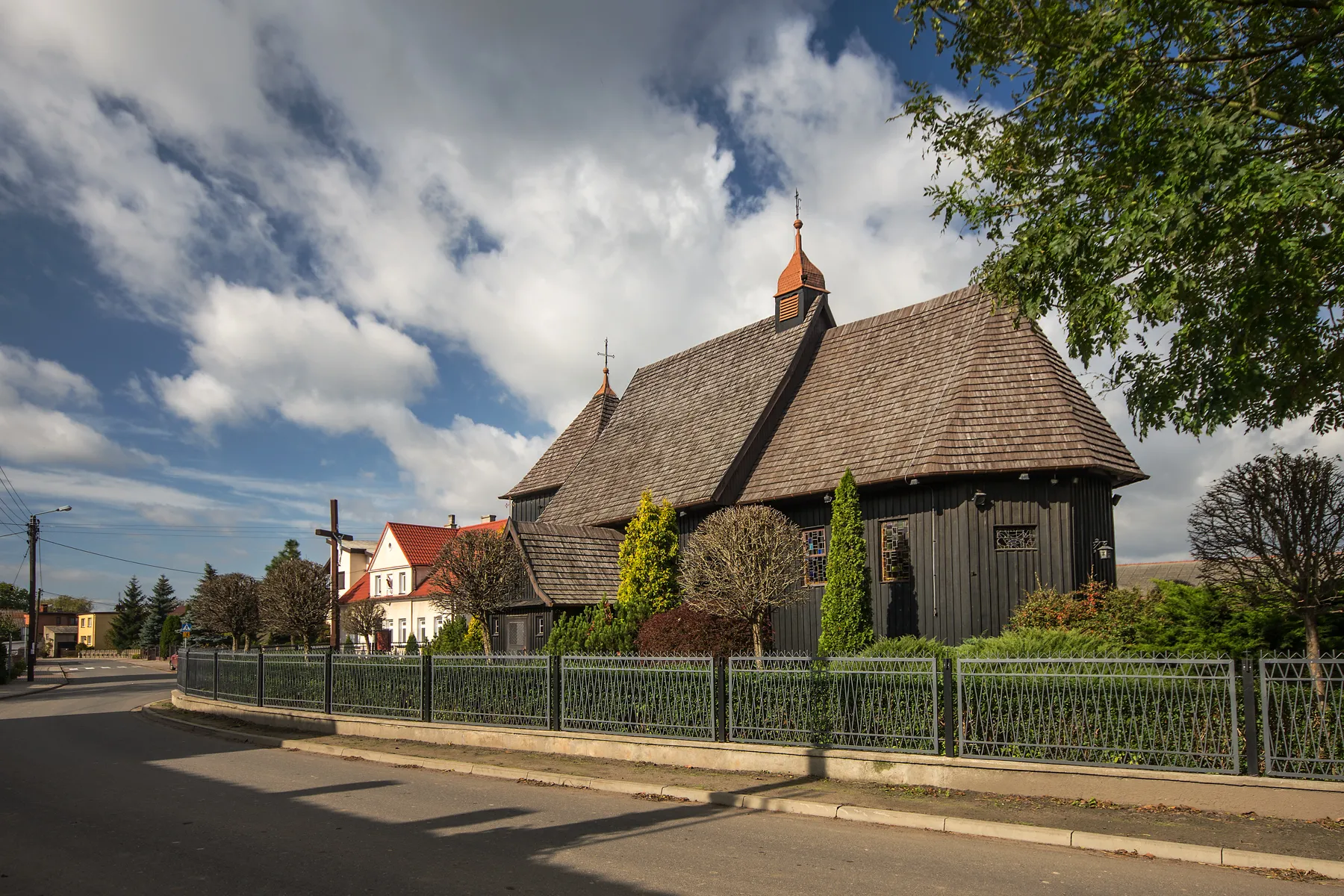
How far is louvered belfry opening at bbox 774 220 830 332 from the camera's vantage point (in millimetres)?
26812

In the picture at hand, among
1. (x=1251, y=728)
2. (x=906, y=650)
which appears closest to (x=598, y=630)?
(x=906, y=650)

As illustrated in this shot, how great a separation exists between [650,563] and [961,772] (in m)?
11.3

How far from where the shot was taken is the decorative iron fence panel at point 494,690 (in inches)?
615

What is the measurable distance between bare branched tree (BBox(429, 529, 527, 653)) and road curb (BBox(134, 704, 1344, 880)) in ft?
19.0

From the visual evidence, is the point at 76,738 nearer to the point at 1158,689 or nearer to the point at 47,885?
the point at 47,885

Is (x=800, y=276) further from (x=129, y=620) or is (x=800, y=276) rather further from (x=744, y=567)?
(x=129, y=620)

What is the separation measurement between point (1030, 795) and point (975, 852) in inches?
92.3

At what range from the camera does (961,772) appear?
430 inches

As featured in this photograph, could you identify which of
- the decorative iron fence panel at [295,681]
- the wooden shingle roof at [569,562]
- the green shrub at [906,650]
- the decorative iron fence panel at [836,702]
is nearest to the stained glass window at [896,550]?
the green shrub at [906,650]

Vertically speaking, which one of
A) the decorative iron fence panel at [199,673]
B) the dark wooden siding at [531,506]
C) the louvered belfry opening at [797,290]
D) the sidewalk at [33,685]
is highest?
the louvered belfry opening at [797,290]

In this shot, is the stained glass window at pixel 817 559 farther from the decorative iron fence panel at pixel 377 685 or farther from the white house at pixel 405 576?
the white house at pixel 405 576

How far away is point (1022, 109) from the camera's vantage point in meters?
11.6

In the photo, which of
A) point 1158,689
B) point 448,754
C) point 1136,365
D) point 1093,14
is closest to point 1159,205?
point 1093,14

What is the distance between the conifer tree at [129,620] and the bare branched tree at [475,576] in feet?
247
